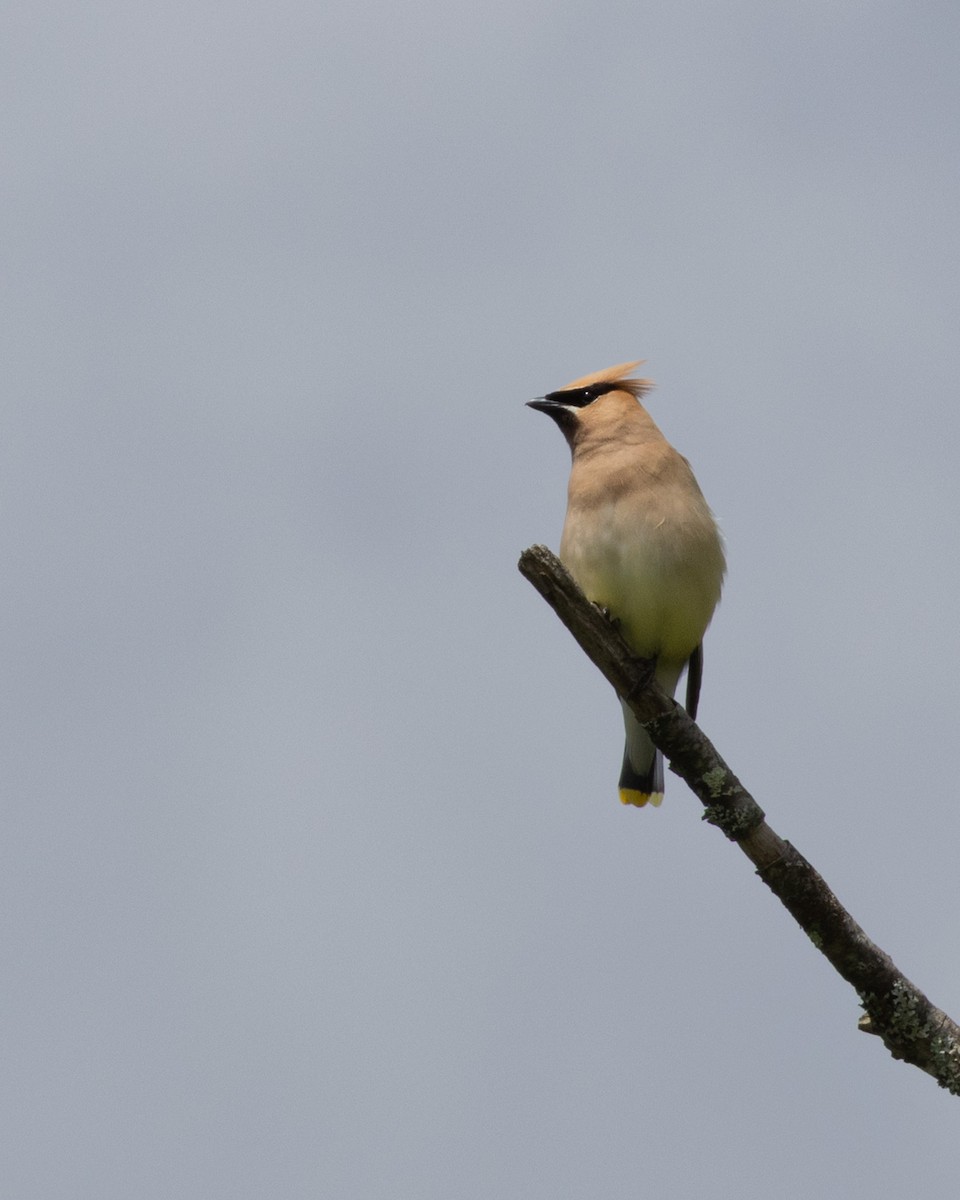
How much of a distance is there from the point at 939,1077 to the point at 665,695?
1425 mm

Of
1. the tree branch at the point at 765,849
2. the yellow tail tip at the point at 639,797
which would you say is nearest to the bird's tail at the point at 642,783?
the yellow tail tip at the point at 639,797

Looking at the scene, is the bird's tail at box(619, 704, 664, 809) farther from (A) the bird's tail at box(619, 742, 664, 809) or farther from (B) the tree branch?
(B) the tree branch

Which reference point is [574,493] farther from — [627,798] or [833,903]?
[833,903]

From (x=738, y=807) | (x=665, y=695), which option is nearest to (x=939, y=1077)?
(x=738, y=807)

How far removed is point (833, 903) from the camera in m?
4.93

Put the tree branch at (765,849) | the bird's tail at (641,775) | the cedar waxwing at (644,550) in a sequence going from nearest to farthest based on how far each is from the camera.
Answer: the tree branch at (765,849)
the cedar waxwing at (644,550)
the bird's tail at (641,775)

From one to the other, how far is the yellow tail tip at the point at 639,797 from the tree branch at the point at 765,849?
1.33m

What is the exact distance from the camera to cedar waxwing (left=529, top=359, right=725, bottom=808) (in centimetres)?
613

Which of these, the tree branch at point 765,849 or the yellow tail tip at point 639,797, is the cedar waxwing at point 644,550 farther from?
the tree branch at point 765,849

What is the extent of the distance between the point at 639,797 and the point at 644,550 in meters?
1.20

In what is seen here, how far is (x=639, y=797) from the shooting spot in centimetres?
682

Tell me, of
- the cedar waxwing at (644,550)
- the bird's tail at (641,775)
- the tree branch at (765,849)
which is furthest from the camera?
the bird's tail at (641,775)

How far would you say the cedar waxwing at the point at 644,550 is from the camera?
613 centimetres

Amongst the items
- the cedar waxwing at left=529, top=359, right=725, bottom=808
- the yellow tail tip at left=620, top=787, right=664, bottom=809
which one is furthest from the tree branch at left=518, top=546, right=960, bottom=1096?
the yellow tail tip at left=620, top=787, right=664, bottom=809
